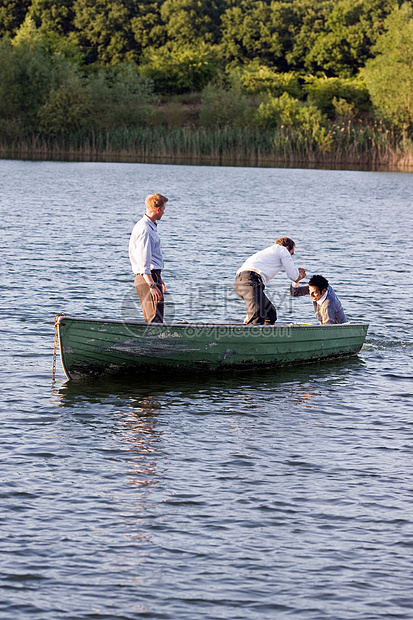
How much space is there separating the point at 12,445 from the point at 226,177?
4160 centimetres

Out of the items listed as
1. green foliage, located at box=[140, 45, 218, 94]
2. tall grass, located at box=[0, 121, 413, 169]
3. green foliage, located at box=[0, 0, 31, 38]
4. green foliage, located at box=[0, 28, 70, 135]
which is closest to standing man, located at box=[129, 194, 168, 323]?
tall grass, located at box=[0, 121, 413, 169]

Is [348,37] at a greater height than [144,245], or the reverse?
[348,37]

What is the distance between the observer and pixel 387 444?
9578 mm

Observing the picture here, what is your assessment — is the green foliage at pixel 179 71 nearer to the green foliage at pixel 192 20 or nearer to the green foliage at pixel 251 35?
the green foliage at pixel 192 20

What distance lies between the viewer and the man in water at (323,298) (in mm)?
12797

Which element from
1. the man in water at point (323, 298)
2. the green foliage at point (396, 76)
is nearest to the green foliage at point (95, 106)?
the green foliage at point (396, 76)

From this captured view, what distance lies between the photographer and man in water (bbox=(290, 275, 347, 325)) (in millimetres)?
12797

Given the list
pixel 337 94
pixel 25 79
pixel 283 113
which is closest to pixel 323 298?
pixel 283 113

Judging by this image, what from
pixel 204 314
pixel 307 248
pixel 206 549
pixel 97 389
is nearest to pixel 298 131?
pixel 307 248

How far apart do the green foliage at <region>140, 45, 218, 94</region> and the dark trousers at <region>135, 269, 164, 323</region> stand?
235ft

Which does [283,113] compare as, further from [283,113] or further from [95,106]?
[95,106]

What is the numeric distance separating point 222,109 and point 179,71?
13.8m

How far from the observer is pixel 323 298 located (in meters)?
13.1

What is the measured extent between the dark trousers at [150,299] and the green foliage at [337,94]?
64672 millimetres
